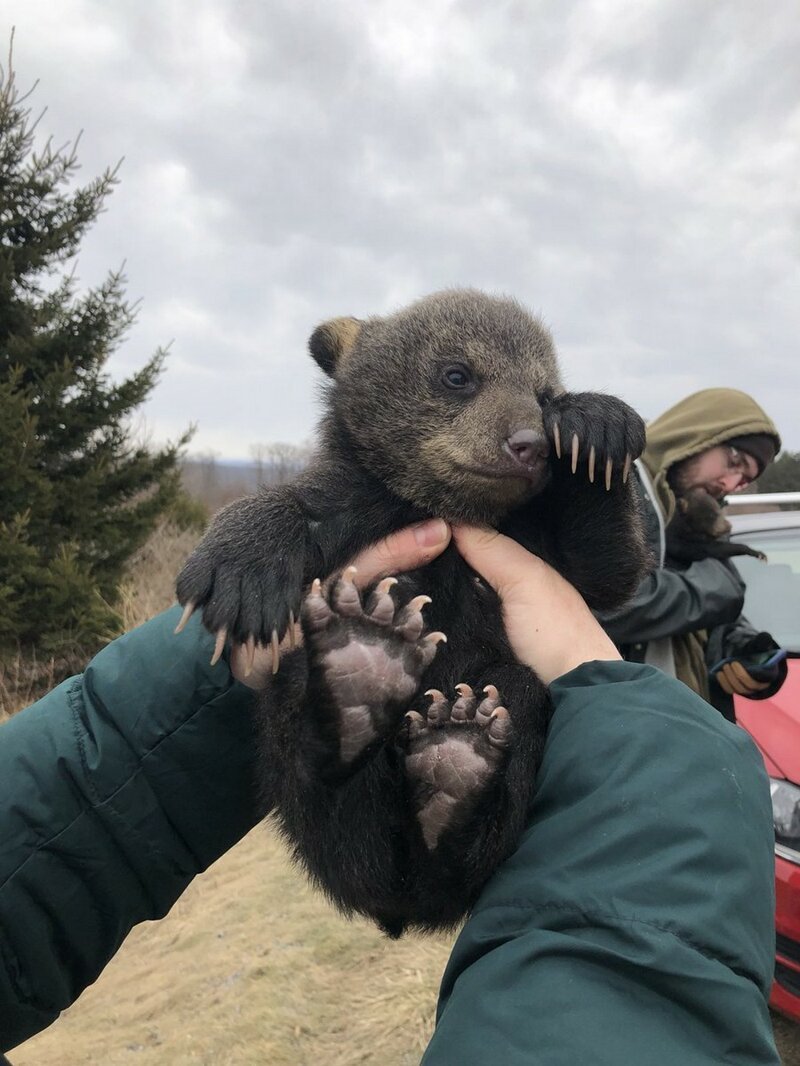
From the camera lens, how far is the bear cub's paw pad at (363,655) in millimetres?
2131

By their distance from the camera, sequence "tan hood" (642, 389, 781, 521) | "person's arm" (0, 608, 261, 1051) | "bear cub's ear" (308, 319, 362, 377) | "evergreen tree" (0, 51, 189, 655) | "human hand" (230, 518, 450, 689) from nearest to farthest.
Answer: "person's arm" (0, 608, 261, 1051) < "human hand" (230, 518, 450, 689) < "bear cub's ear" (308, 319, 362, 377) < "tan hood" (642, 389, 781, 521) < "evergreen tree" (0, 51, 189, 655)

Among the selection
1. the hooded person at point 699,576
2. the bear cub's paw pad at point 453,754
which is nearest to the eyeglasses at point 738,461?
the hooded person at point 699,576

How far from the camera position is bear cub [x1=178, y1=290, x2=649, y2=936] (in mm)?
2164

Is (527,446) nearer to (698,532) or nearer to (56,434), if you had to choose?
(698,532)

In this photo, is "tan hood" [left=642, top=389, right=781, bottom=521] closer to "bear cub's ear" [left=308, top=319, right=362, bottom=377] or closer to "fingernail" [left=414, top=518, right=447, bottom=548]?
"bear cub's ear" [left=308, top=319, right=362, bottom=377]

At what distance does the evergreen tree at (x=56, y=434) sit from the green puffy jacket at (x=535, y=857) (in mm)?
9553

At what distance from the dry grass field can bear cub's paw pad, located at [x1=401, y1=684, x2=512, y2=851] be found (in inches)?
101

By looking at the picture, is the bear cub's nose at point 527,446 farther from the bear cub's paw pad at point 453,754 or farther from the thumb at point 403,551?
the bear cub's paw pad at point 453,754

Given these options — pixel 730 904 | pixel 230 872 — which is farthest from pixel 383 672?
pixel 230 872

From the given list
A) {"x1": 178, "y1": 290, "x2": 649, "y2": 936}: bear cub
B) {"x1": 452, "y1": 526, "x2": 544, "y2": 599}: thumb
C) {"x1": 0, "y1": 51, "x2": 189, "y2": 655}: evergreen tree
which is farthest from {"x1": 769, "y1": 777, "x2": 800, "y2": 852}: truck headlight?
{"x1": 0, "y1": 51, "x2": 189, "y2": 655}: evergreen tree

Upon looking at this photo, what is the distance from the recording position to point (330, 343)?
3.50 meters

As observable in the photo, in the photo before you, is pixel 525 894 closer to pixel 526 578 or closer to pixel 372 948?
pixel 526 578

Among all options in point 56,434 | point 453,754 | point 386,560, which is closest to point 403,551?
point 386,560

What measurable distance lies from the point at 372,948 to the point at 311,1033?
2.62 feet
